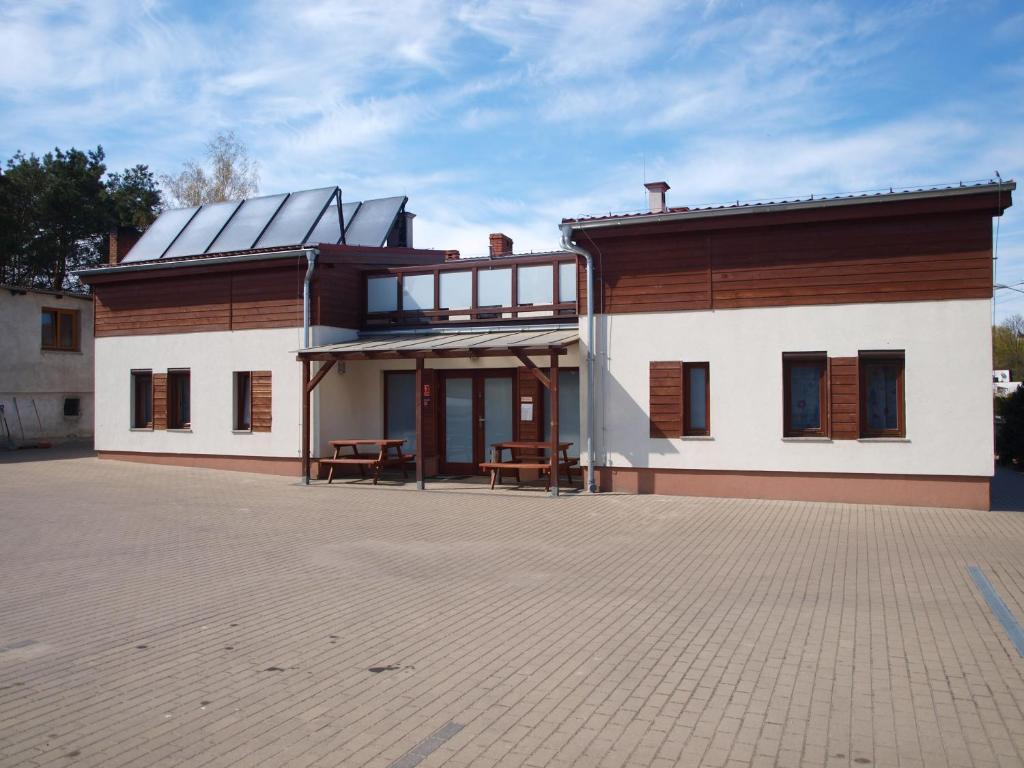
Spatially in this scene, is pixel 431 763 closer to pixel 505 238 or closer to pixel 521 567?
pixel 521 567

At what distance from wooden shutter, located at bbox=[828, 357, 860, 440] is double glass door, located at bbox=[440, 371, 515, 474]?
628cm

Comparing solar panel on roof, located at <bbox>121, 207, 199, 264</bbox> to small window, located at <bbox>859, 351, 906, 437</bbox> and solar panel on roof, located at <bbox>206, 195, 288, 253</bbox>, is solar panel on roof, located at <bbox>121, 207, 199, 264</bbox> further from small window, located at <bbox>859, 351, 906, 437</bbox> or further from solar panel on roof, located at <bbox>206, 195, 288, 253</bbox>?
small window, located at <bbox>859, 351, 906, 437</bbox>

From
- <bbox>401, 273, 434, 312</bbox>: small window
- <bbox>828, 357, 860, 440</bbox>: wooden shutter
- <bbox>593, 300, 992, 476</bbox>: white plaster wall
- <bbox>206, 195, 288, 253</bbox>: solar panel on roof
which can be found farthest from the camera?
<bbox>206, 195, 288, 253</bbox>: solar panel on roof

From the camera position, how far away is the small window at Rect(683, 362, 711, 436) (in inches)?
577

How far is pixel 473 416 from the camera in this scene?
17.9 m

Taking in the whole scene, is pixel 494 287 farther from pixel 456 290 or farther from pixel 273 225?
pixel 273 225

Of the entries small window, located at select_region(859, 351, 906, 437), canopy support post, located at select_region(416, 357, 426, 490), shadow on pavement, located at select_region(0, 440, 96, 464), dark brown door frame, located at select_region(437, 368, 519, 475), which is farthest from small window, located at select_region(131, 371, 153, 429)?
small window, located at select_region(859, 351, 906, 437)

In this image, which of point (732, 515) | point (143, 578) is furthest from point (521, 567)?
point (732, 515)

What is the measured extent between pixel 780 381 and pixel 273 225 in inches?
503

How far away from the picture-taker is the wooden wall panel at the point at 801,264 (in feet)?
43.4

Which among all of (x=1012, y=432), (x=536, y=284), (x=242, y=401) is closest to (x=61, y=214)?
(x=242, y=401)

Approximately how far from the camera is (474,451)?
17891mm

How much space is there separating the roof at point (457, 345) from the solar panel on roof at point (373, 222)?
372 centimetres

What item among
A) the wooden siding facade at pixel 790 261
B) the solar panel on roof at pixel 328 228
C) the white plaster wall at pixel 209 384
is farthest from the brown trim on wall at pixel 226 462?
the wooden siding facade at pixel 790 261
